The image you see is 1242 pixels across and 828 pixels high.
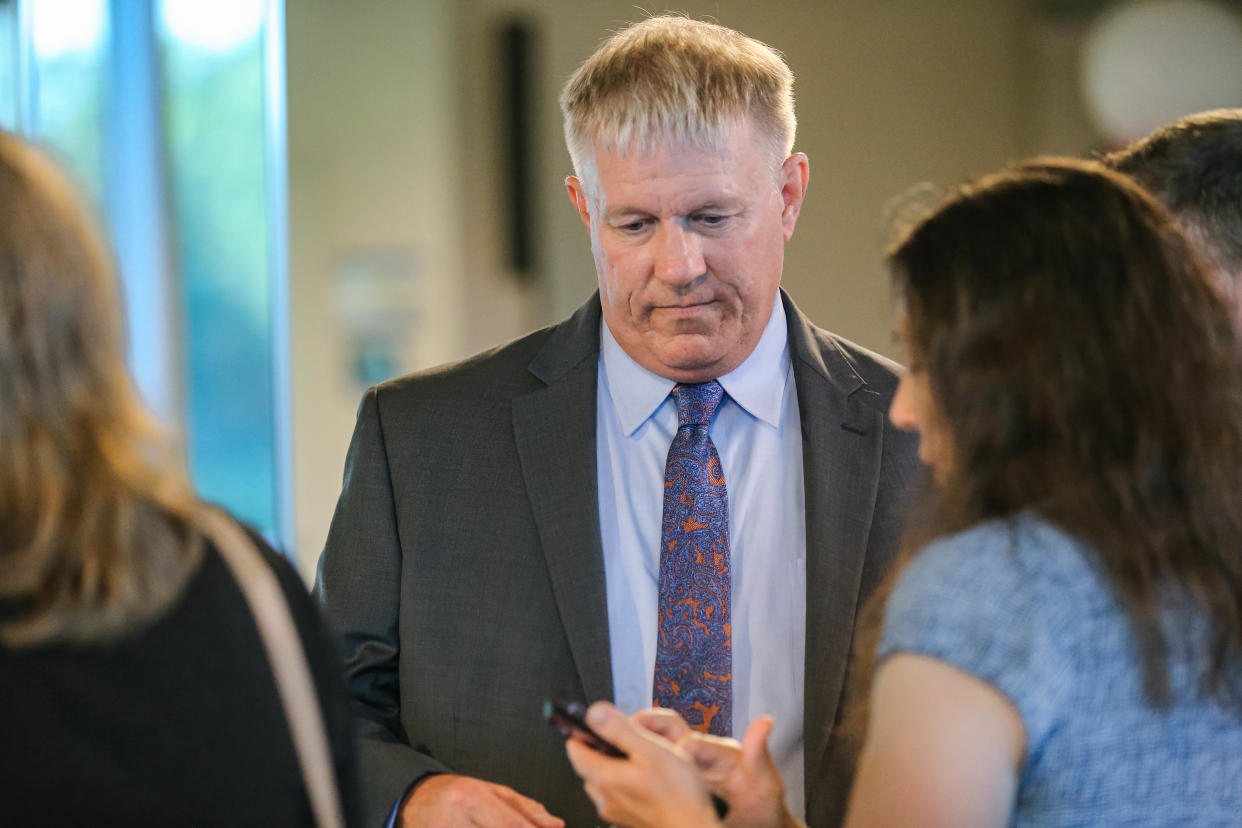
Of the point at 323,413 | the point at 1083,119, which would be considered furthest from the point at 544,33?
the point at 1083,119

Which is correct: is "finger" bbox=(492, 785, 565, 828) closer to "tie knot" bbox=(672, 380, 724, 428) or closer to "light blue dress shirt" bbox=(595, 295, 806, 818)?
"light blue dress shirt" bbox=(595, 295, 806, 818)

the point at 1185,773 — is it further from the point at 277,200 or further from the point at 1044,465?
the point at 277,200

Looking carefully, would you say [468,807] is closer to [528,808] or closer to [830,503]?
[528,808]

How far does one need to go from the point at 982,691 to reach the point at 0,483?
2.52 feet

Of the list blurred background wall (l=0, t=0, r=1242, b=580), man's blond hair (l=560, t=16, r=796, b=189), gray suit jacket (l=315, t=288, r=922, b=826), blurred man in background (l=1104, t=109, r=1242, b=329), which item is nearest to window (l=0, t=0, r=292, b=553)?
blurred background wall (l=0, t=0, r=1242, b=580)

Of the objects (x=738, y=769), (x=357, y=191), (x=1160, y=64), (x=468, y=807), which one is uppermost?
(x=1160, y=64)

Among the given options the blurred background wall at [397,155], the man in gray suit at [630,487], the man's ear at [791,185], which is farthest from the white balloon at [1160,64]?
the man in gray suit at [630,487]

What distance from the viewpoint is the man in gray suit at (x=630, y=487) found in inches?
67.7

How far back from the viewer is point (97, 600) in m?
0.89

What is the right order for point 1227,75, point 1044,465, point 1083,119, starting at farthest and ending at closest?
point 1083,119 → point 1227,75 → point 1044,465

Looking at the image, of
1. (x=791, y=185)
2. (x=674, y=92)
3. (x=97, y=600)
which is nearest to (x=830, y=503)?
(x=791, y=185)

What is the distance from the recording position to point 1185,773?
1.00 m

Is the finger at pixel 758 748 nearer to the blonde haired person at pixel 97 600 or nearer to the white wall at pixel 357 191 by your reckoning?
the blonde haired person at pixel 97 600

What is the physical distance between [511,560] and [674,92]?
712mm
